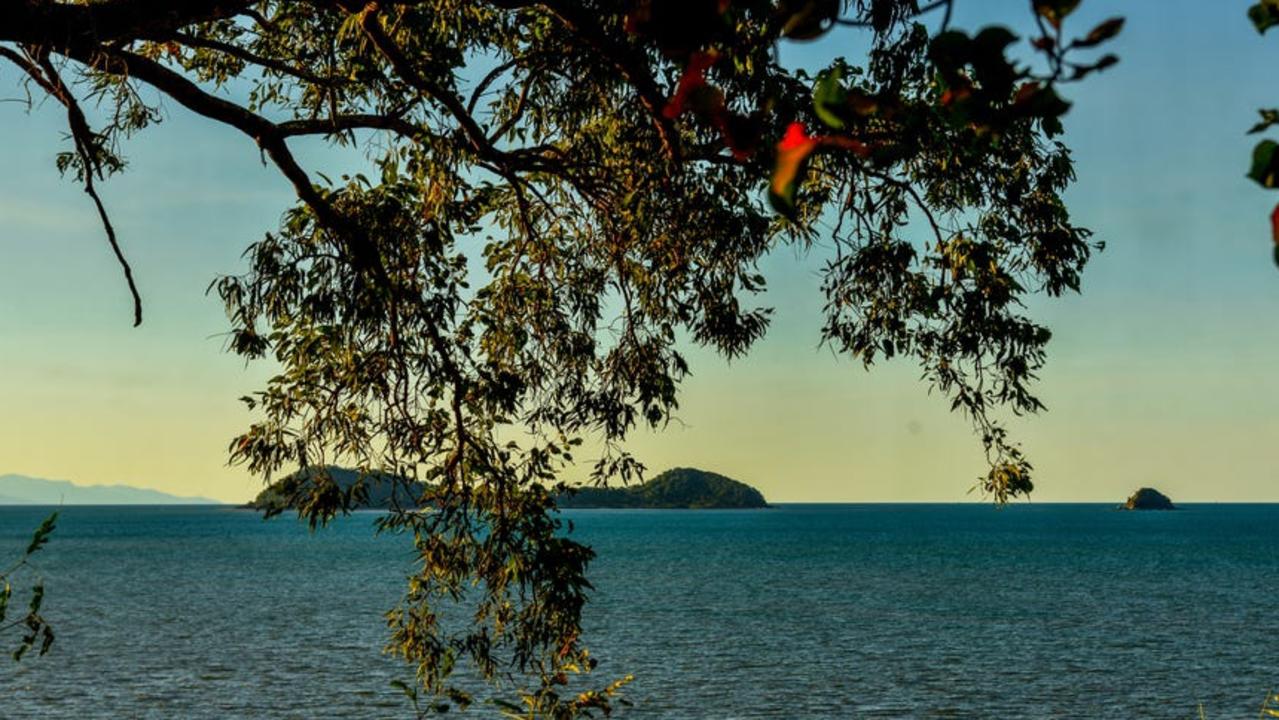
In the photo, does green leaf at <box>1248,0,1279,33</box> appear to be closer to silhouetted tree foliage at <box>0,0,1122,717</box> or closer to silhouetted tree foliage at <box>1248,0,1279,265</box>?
silhouetted tree foliage at <box>1248,0,1279,265</box>

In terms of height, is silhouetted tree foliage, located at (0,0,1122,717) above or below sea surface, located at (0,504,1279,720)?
above

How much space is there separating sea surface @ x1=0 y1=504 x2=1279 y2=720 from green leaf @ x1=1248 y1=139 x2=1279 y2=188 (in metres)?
34.4

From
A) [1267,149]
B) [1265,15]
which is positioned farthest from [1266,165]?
[1265,15]

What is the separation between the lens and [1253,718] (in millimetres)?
36781

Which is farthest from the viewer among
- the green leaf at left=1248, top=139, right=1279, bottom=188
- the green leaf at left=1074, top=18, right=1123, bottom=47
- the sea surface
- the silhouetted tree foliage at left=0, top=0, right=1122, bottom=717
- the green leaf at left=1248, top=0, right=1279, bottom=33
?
the sea surface

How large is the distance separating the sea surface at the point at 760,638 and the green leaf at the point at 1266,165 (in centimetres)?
3438

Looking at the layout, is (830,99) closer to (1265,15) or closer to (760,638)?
(1265,15)

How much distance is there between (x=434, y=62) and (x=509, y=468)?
10.8 feet

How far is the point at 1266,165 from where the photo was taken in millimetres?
2223

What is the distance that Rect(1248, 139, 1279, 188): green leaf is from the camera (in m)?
2.22

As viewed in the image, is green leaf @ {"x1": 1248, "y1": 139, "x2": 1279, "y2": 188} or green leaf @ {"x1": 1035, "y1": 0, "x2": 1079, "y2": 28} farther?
green leaf @ {"x1": 1248, "y1": 139, "x2": 1279, "y2": 188}

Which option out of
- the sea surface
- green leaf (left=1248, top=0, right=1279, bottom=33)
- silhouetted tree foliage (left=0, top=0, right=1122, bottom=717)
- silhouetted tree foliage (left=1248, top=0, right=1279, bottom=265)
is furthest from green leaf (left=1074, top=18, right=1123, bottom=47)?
the sea surface

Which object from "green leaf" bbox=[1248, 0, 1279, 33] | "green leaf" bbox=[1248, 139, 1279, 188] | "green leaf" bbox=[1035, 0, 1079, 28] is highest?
"green leaf" bbox=[1248, 0, 1279, 33]

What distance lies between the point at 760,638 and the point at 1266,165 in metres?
54.6
